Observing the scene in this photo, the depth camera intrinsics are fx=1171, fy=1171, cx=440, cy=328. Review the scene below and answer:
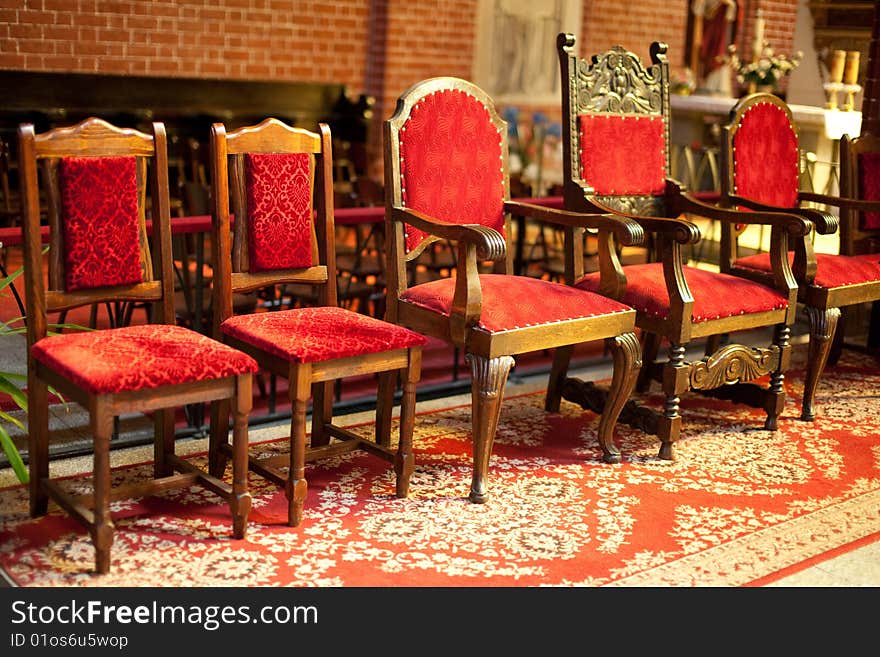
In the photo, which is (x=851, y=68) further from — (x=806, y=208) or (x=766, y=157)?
(x=806, y=208)

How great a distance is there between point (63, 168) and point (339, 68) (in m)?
6.07

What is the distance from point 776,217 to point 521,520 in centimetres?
151

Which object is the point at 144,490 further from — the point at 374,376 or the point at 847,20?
the point at 847,20

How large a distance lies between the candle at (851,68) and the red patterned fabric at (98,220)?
18.1 feet

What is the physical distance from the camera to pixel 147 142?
3020mm

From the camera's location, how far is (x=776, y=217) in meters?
4.00

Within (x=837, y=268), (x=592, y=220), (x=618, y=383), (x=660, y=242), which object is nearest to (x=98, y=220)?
(x=592, y=220)

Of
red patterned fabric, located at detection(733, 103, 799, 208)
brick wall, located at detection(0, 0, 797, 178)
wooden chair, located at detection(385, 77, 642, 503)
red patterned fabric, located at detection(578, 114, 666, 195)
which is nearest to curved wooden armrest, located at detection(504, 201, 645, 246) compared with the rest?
wooden chair, located at detection(385, 77, 642, 503)

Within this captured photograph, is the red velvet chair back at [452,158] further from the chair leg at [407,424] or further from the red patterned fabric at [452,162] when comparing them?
the chair leg at [407,424]

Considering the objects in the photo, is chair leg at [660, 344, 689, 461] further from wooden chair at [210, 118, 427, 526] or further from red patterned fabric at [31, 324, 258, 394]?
red patterned fabric at [31, 324, 258, 394]

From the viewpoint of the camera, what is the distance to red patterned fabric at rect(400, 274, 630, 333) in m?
3.32

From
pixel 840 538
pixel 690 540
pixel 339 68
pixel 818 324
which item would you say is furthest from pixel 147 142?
pixel 339 68

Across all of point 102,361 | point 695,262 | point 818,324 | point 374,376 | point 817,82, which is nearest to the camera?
point 102,361

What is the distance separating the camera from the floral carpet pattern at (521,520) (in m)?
2.86
